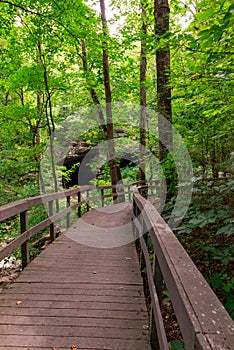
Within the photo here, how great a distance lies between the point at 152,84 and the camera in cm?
1205

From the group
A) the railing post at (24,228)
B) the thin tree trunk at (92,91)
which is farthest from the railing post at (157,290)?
the thin tree trunk at (92,91)

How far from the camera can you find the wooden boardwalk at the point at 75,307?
2.41 meters

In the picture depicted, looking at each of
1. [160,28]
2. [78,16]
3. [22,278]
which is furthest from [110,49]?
[22,278]

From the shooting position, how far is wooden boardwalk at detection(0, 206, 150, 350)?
7.92ft

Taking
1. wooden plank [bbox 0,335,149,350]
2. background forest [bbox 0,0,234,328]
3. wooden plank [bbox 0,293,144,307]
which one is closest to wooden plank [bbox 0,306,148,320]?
wooden plank [bbox 0,293,144,307]

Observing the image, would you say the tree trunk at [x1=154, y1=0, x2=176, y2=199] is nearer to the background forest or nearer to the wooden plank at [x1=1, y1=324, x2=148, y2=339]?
the background forest

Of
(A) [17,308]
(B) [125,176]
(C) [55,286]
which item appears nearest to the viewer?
(A) [17,308]

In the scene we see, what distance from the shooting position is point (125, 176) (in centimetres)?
2425

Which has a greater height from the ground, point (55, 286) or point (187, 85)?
point (187, 85)

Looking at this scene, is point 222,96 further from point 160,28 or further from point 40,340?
point 40,340

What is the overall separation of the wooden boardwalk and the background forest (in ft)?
3.32

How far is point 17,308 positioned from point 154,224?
1.79 meters

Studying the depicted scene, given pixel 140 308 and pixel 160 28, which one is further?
pixel 160 28

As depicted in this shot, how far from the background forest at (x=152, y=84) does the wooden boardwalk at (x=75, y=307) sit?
3.32 ft
